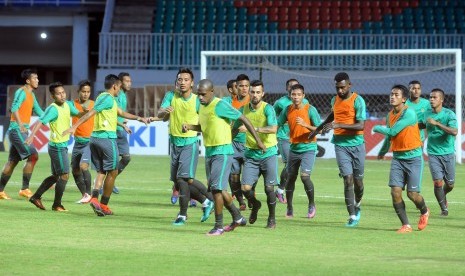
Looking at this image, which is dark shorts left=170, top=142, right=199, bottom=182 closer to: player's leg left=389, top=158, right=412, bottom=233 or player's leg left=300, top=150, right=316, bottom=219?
player's leg left=300, top=150, right=316, bottom=219

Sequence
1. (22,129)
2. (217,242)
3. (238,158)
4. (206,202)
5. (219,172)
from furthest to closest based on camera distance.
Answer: (22,129) < (238,158) < (206,202) < (219,172) < (217,242)

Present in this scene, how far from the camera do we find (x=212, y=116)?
14742 mm

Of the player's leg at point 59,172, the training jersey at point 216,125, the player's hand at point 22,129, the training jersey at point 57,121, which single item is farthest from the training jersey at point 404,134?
the player's hand at point 22,129

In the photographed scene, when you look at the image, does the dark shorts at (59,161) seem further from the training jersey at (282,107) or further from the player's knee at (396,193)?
the player's knee at (396,193)

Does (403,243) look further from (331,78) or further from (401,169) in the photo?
(331,78)

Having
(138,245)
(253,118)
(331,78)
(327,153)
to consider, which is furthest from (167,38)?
(138,245)

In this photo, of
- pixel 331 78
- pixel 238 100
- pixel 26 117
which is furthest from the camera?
pixel 331 78

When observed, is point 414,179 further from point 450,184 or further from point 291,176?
point 450,184

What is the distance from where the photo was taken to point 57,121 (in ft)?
60.0

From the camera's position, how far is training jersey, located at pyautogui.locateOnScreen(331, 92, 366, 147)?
52.9ft

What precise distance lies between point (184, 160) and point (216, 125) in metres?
1.49

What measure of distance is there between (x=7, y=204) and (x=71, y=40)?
30.6 meters

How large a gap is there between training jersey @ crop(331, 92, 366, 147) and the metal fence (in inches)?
961

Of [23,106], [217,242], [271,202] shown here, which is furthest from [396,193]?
[23,106]
